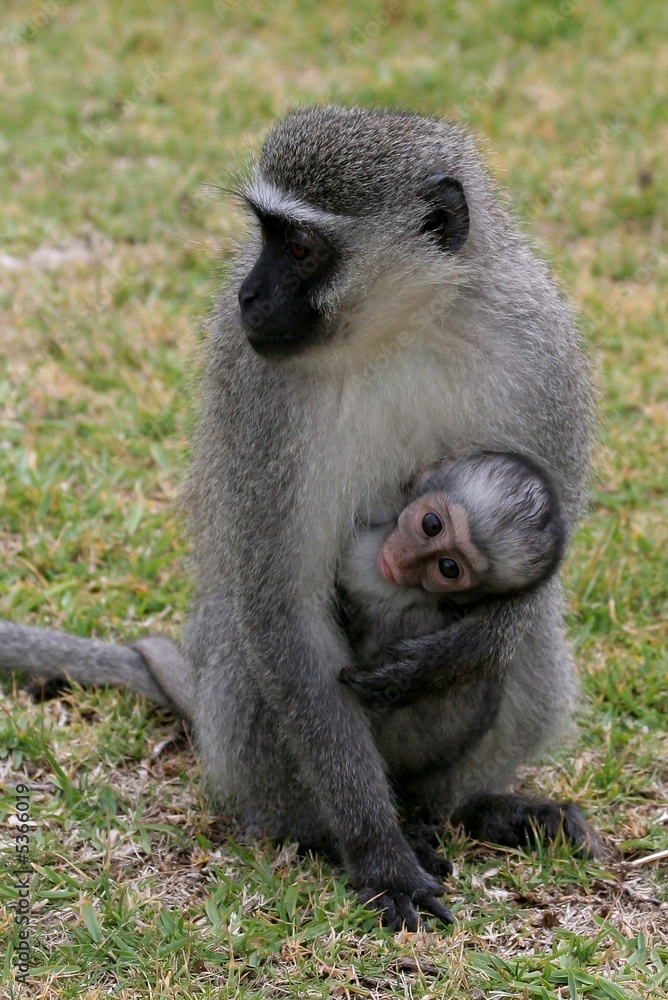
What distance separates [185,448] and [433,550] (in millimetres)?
1840

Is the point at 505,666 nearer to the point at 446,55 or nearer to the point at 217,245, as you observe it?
the point at 217,245

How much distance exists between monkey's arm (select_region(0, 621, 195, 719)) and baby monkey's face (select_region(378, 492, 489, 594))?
1019 mm

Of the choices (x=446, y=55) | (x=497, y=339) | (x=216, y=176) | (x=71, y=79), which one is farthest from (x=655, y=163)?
(x=497, y=339)

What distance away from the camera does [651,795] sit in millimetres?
4113

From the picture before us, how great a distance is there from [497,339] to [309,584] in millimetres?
838

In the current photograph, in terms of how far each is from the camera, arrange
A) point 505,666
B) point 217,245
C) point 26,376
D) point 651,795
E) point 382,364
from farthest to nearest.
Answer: point 217,245 < point 26,376 < point 651,795 < point 505,666 < point 382,364

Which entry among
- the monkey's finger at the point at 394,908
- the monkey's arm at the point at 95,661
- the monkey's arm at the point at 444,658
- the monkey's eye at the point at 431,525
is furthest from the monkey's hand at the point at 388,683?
the monkey's arm at the point at 95,661

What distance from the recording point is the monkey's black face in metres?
3.37

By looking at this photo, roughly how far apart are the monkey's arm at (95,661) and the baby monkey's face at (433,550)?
1019 mm

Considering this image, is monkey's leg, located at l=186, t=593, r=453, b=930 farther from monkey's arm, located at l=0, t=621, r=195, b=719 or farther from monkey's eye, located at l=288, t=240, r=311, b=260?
monkey's eye, located at l=288, t=240, r=311, b=260

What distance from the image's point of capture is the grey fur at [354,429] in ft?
11.4

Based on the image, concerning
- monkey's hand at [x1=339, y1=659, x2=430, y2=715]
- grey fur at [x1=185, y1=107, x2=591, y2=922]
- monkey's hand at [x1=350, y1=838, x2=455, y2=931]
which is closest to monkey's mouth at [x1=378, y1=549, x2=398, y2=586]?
grey fur at [x1=185, y1=107, x2=591, y2=922]

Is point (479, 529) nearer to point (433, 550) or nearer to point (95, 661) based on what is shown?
point (433, 550)

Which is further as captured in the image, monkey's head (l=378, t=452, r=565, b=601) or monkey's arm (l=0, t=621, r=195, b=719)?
monkey's arm (l=0, t=621, r=195, b=719)
